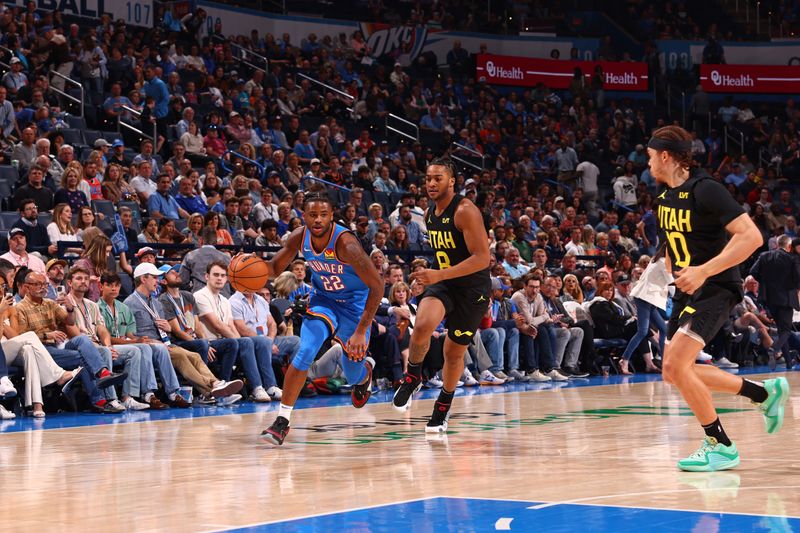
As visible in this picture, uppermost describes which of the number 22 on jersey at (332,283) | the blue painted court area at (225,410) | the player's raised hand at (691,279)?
the player's raised hand at (691,279)

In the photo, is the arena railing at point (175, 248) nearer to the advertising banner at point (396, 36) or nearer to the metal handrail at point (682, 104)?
the advertising banner at point (396, 36)

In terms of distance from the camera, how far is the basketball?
8.38m

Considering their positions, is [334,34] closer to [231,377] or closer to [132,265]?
[132,265]

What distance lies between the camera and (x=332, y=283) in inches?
329

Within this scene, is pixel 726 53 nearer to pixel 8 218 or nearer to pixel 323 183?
pixel 323 183

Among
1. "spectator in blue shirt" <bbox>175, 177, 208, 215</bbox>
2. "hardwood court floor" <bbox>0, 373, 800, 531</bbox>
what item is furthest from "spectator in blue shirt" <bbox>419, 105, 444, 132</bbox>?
"hardwood court floor" <bbox>0, 373, 800, 531</bbox>

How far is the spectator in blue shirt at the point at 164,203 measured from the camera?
14961mm

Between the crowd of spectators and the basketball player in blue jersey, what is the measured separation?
125 inches

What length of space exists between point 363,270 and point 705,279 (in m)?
2.72

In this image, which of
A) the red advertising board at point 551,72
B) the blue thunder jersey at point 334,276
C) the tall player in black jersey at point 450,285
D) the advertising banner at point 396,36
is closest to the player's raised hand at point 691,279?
the tall player in black jersey at point 450,285

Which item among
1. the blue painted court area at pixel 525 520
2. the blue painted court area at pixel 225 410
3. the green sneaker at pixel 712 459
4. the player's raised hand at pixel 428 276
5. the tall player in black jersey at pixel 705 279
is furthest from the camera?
the blue painted court area at pixel 225 410

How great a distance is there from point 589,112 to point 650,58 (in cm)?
331

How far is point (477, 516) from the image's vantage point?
17.0ft

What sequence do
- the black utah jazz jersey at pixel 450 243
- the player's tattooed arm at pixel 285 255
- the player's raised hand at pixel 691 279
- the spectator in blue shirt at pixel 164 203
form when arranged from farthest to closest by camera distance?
the spectator in blue shirt at pixel 164 203 < the black utah jazz jersey at pixel 450 243 < the player's tattooed arm at pixel 285 255 < the player's raised hand at pixel 691 279
